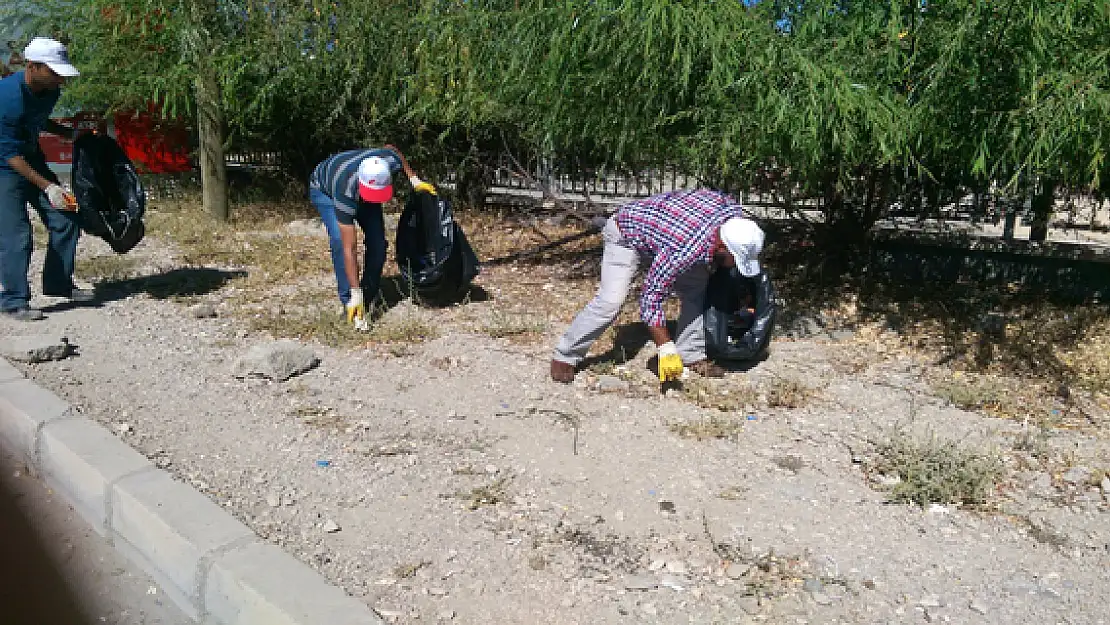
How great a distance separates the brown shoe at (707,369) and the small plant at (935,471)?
1121 mm

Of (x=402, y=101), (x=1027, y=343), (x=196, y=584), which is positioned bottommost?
(x=196, y=584)

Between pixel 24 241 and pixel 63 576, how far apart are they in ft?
10.5

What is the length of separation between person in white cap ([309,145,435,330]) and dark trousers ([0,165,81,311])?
168cm

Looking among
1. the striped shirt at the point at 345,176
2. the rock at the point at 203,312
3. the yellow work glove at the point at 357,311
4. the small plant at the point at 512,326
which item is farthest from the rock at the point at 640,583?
the rock at the point at 203,312

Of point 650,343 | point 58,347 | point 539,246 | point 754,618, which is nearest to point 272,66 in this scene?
point 539,246

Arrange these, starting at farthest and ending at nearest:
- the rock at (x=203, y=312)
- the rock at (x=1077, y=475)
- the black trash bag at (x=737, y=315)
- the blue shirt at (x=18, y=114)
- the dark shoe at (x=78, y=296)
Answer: the dark shoe at (x=78, y=296)
the rock at (x=203, y=312)
the blue shirt at (x=18, y=114)
the black trash bag at (x=737, y=315)
the rock at (x=1077, y=475)

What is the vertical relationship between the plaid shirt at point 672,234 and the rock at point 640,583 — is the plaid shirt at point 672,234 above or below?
above

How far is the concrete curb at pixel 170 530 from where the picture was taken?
2820 millimetres

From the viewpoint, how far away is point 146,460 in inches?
148

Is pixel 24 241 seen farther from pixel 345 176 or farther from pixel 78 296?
pixel 345 176

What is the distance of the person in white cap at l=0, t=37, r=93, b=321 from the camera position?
5535 mm

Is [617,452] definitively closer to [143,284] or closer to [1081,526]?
[1081,526]

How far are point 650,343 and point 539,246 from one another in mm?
3585

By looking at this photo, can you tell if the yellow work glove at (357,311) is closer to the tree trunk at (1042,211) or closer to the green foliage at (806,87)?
the green foliage at (806,87)
